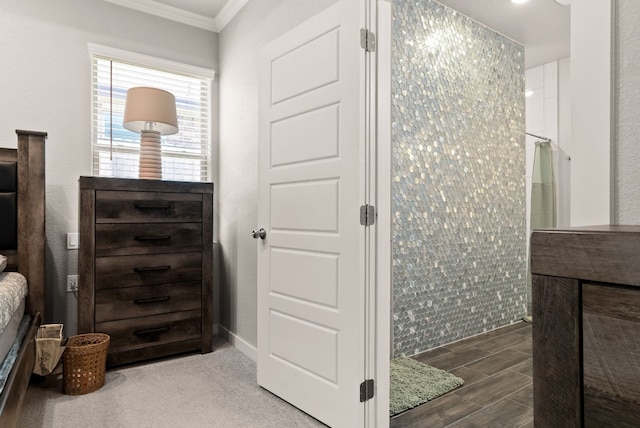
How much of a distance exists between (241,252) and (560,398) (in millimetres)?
2579

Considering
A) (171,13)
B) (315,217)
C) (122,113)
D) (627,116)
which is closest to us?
(627,116)

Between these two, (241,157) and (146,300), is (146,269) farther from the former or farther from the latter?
(241,157)

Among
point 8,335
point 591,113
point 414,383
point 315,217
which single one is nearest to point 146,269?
point 8,335

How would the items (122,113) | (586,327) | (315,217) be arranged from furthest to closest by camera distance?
1. (122,113)
2. (315,217)
3. (586,327)

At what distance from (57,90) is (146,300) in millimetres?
1639

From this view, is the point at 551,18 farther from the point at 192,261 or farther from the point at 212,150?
the point at 192,261

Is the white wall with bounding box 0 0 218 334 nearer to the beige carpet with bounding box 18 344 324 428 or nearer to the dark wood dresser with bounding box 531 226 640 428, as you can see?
the beige carpet with bounding box 18 344 324 428

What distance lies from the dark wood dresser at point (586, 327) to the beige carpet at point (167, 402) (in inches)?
61.1

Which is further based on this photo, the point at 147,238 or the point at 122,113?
the point at 122,113

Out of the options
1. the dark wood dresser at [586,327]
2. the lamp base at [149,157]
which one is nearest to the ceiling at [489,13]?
the lamp base at [149,157]

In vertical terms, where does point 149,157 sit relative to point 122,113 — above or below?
below

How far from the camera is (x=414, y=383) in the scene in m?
2.30

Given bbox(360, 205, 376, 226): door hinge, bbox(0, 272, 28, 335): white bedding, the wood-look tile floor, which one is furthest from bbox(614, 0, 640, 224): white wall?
bbox(0, 272, 28, 335): white bedding

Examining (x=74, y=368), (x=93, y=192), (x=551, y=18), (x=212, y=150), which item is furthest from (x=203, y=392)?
(x=551, y=18)
